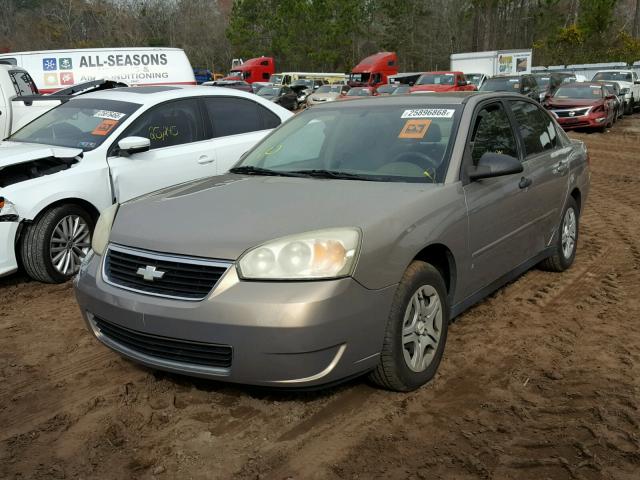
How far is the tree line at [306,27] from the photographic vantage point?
232ft

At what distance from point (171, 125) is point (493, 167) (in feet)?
12.1

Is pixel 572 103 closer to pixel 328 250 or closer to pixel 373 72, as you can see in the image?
pixel 328 250

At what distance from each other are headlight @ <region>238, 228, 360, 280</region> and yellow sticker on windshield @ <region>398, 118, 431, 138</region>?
51.4 inches

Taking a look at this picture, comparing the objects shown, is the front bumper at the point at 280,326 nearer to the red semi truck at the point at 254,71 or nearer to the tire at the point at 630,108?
the tire at the point at 630,108

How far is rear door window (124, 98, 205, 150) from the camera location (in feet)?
20.7

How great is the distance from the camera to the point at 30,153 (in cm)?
563

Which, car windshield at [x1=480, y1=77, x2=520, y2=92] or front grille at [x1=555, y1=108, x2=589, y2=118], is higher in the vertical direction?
car windshield at [x1=480, y1=77, x2=520, y2=92]

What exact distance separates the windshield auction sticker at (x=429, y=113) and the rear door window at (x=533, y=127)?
0.87 m

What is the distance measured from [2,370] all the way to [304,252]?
2.17 metres

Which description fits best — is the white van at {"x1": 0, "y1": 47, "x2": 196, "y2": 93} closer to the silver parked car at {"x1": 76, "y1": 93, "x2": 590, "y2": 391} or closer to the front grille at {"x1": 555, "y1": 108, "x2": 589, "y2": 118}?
the front grille at {"x1": 555, "y1": 108, "x2": 589, "y2": 118}

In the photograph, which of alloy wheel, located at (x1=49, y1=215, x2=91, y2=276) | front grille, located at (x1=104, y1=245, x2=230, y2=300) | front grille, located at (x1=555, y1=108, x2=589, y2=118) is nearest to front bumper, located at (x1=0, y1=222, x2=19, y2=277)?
alloy wheel, located at (x1=49, y1=215, x2=91, y2=276)

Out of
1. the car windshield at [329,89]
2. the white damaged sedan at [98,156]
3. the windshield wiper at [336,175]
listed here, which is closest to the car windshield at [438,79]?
the car windshield at [329,89]

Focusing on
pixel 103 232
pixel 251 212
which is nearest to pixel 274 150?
pixel 251 212

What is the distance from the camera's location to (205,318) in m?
2.99
